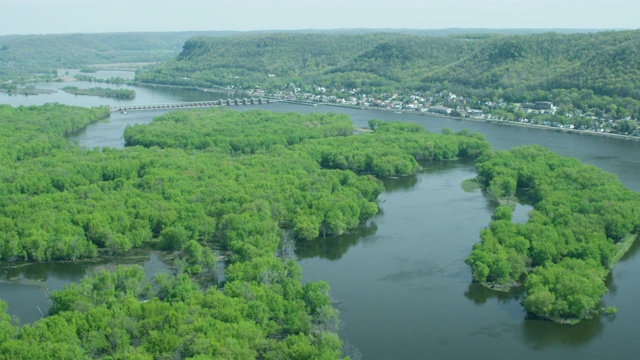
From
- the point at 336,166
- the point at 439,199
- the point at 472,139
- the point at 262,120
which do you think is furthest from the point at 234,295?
the point at 262,120

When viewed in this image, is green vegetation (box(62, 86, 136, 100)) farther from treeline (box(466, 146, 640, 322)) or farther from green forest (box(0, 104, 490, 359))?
treeline (box(466, 146, 640, 322))

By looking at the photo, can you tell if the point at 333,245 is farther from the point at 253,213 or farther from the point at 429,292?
the point at 429,292

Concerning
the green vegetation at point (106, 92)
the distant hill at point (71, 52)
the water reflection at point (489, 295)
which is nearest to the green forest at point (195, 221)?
the water reflection at point (489, 295)

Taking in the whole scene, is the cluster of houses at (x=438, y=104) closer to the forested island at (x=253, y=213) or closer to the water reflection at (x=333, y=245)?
the forested island at (x=253, y=213)

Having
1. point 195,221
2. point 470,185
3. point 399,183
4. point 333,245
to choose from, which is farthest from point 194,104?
point 333,245

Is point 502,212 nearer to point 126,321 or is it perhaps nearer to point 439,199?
point 439,199
